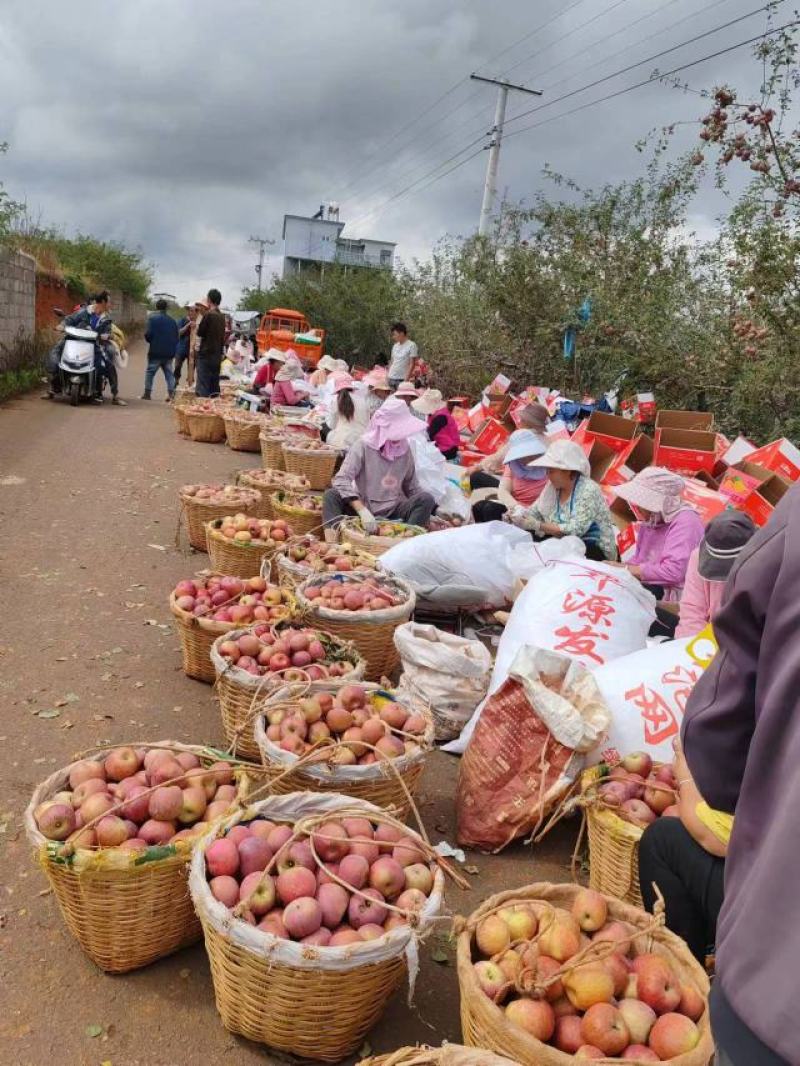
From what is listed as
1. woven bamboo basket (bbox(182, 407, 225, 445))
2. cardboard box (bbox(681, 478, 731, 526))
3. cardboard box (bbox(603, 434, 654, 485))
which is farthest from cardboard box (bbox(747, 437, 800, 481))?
woven bamboo basket (bbox(182, 407, 225, 445))

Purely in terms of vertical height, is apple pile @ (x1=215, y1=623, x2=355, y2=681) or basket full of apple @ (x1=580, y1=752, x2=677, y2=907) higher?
apple pile @ (x1=215, y1=623, x2=355, y2=681)

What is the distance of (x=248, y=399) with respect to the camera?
1377 centimetres

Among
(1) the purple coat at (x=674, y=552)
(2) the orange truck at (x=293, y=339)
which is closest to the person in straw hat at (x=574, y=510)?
(1) the purple coat at (x=674, y=552)

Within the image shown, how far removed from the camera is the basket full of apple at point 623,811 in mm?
2873

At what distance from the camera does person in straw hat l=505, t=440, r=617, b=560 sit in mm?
5672

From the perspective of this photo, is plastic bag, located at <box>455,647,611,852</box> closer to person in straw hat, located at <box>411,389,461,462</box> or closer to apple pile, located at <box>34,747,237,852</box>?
apple pile, located at <box>34,747,237,852</box>

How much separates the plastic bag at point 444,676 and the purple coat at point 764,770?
290 cm

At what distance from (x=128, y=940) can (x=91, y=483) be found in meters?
7.21

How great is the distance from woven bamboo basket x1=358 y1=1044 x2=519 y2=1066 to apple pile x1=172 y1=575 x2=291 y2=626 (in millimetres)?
2714

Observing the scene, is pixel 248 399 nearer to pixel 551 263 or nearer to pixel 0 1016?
pixel 551 263

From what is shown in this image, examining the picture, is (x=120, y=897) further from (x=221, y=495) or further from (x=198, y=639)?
(x=221, y=495)

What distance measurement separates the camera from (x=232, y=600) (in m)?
4.66

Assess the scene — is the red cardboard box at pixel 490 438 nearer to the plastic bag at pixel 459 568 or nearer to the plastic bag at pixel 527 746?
the plastic bag at pixel 459 568

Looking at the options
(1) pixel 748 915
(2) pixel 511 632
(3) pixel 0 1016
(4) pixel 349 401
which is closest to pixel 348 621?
(2) pixel 511 632
